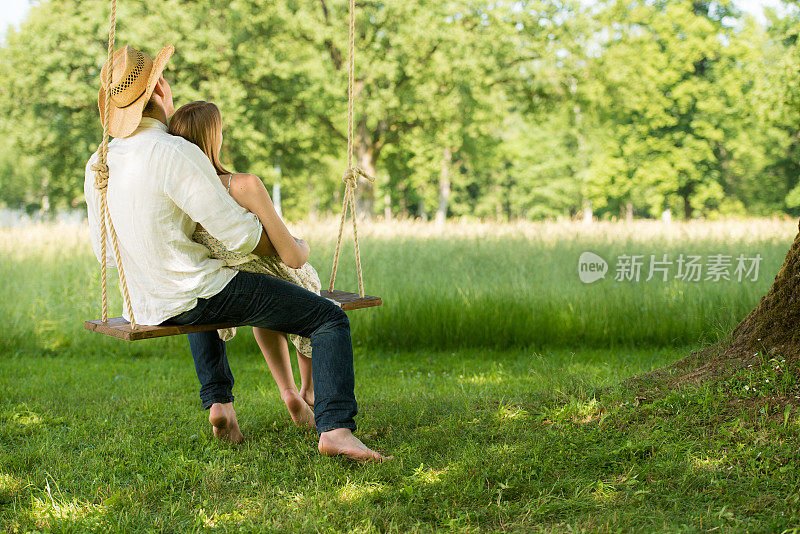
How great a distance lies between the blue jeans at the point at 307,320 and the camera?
294 cm

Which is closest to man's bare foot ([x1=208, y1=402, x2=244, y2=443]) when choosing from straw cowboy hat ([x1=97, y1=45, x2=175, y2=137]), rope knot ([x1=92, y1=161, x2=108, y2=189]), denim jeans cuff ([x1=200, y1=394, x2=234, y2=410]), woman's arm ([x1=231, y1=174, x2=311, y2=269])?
denim jeans cuff ([x1=200, y1=394, x2=234, y2=410])

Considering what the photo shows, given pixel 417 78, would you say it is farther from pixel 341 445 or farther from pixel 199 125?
pixel 341 445

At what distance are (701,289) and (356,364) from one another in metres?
3.44

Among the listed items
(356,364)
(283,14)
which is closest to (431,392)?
(356,364)

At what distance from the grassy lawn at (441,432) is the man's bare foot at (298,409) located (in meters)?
0.07

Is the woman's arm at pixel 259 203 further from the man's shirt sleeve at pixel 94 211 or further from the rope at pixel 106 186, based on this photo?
the man's shirt sleeve at pixel 94 211

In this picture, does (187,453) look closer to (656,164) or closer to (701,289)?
(701,289)

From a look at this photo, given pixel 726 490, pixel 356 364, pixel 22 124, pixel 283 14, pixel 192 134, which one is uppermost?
pixel 283 14

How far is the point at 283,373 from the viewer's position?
139 inches

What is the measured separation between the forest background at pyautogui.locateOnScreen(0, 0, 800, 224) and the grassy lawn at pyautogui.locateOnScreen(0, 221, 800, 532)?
9200 millimetres

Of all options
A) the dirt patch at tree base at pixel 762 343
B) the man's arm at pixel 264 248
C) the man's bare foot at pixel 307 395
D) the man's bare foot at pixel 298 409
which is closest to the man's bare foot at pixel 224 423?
the man's bare foot at pixel 298 409

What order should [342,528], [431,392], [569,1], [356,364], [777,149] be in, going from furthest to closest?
[777,149]
[569,1]
[356,364]
[431,392]
[342,528]

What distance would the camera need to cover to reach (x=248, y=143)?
20594 mm

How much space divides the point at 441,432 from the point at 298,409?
722 mm
